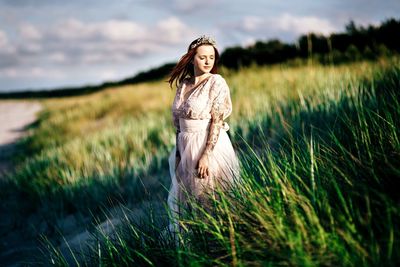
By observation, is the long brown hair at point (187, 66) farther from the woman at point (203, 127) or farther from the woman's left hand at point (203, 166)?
the woman's left hand at point (203, 166)

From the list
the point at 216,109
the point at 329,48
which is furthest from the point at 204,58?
the point at 329,48

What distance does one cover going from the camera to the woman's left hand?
2633mm

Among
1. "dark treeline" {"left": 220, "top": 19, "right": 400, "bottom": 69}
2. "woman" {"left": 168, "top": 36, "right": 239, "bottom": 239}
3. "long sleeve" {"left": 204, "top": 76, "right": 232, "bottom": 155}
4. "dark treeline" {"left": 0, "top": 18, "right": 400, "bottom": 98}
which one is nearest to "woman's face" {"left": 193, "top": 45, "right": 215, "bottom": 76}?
"woman" {"left": 168, "top": 36, "right": 239, "bottom": 239}

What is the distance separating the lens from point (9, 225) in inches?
192

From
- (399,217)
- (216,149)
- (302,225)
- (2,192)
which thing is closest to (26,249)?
(2,192)

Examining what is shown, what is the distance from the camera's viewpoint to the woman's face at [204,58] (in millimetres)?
2713

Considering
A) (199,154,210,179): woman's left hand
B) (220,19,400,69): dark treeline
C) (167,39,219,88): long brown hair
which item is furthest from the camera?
(220,19,400,69): dark treeline

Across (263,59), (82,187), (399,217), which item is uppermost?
(263,59)

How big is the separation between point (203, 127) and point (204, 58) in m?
0.49

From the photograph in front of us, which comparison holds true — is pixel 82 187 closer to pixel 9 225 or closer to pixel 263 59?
pixel 9 225

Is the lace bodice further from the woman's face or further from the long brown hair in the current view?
the long brown hair

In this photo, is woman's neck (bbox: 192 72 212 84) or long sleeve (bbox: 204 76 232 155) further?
woman's neck (bbox: 192 72 212 84)

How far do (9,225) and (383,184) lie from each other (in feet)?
15.1

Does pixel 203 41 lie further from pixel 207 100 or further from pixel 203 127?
pixel 203 127
